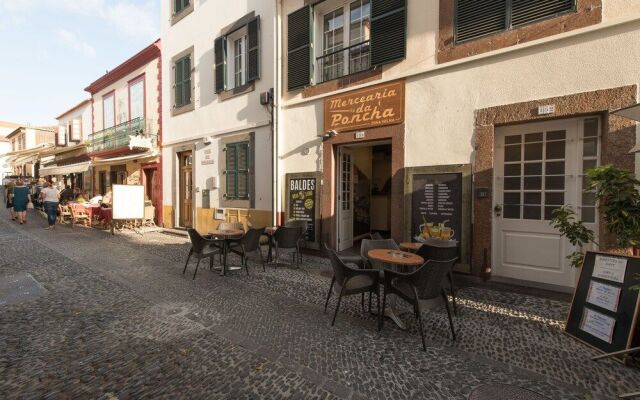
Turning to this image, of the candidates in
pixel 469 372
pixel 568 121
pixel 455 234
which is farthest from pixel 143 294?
pixel 568 121

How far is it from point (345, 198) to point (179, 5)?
9.27 meters

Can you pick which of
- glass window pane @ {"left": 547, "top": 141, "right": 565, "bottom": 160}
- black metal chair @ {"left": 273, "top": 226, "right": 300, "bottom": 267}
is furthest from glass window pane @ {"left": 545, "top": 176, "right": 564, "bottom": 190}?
black metal chair @ {"left": 273, "top": 226, "right": 300, "bottom": 267}

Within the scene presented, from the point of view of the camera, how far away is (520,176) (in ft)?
15.7

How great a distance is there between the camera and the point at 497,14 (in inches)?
184

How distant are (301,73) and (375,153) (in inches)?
135

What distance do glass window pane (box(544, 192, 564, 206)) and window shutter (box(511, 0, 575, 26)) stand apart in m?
2.58

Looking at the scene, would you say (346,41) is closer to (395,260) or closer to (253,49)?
(253,49)

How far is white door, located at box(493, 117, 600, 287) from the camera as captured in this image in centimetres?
432

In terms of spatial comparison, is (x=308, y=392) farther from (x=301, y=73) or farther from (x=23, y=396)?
(x=301, y=73)

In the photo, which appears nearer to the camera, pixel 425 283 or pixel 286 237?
pixel 425 283

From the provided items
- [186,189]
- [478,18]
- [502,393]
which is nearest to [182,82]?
[186,189]

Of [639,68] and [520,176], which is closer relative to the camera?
[639,68]

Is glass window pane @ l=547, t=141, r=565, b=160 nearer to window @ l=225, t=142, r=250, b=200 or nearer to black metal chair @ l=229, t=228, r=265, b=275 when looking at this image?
black metal chair @ l=229, t=228, r=265, b=275

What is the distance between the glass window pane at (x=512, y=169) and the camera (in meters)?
4.81
